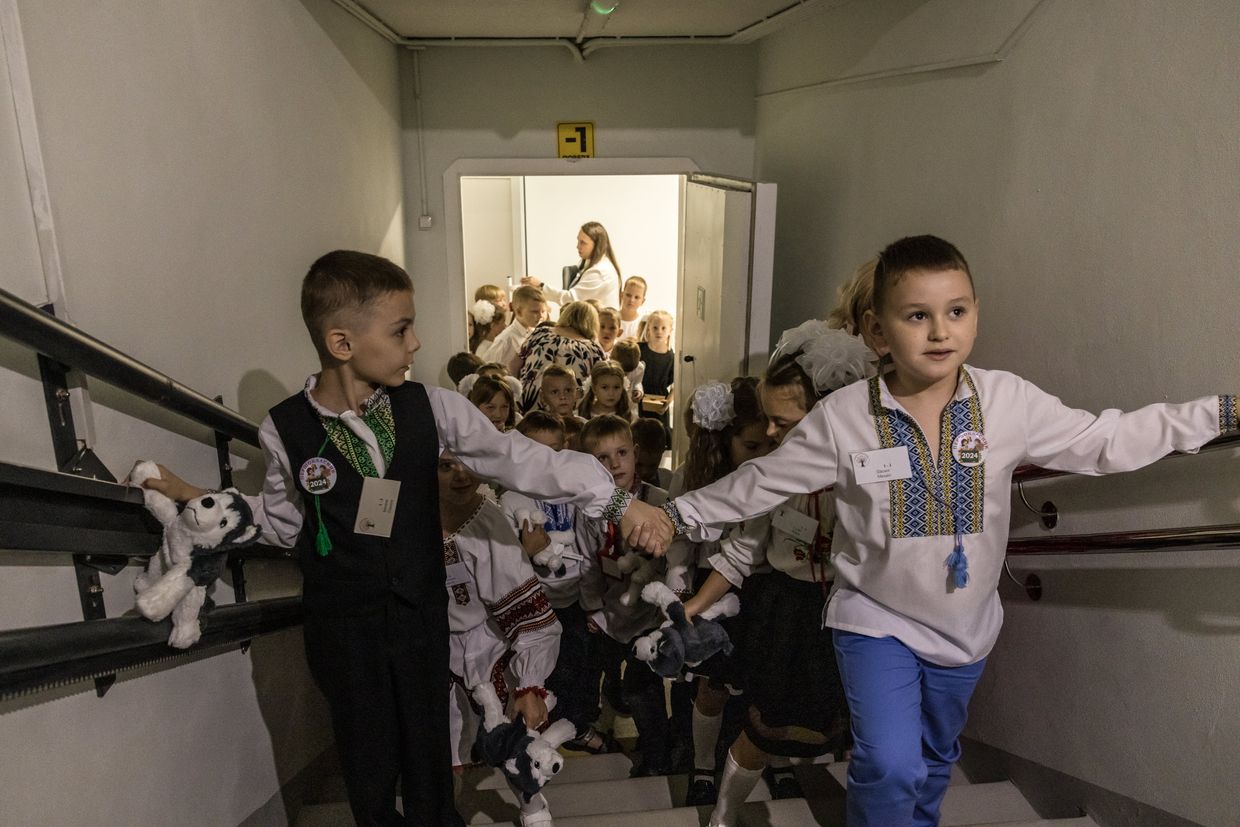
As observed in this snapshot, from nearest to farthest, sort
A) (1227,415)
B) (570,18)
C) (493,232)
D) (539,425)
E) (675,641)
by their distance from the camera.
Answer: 1. (1227,415)
2. (675,641)
3. (539,425)
4. (570,18)
5. (493,232)

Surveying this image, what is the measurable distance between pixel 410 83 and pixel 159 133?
332 cm

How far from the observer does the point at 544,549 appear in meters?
2.40

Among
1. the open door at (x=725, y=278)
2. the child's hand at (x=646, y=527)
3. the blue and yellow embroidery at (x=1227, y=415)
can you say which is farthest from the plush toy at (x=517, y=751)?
the open door at (x=725, y=278)

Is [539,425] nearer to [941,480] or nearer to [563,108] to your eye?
[941,480]

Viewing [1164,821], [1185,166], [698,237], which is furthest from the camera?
[698,237]

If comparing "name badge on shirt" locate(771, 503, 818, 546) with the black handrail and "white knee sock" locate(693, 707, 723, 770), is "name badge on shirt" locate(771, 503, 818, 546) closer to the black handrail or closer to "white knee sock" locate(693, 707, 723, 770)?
"white knee sock" locate(693, 707, 723, 770)

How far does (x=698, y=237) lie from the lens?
16.3ft

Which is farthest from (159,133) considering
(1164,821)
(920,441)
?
(1164,821)

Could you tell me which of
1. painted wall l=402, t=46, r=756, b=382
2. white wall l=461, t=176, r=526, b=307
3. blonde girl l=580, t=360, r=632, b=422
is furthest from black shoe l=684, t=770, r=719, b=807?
white wall l=461, t=176, r=526, b=307

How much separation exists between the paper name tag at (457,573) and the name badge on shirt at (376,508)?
0.59 meters

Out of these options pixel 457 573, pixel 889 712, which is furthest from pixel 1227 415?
pixel 457 573

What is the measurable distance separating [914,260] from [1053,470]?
2.10 feet

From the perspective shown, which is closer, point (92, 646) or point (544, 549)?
point (92, 646)

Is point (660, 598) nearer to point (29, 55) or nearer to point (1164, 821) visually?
point (1164, 821)
